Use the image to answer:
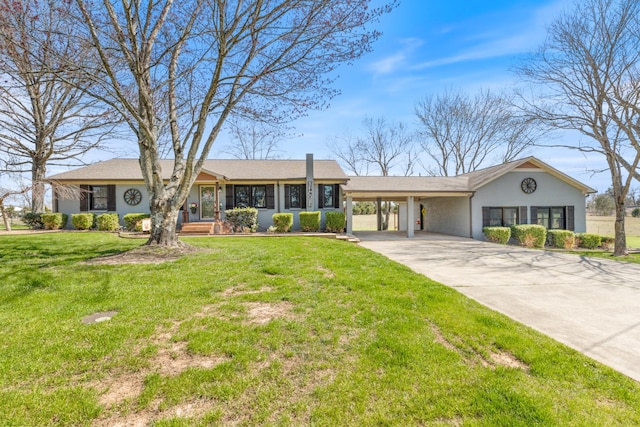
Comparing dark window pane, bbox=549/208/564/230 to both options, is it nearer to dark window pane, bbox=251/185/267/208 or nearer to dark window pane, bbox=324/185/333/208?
dark window pane, bbox=324/185/333/208

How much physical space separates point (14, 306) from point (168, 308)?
6.60 feet

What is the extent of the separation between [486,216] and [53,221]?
73.6ft

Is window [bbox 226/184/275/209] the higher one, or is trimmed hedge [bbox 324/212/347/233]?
window [bbox 226/184/275/209]

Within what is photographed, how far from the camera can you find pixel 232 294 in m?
4.61

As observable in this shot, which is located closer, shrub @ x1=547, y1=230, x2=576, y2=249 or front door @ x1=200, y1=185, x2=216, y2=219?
shrub @ x1=547, y1=230, x2=576, y2=249

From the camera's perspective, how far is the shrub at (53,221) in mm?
14555

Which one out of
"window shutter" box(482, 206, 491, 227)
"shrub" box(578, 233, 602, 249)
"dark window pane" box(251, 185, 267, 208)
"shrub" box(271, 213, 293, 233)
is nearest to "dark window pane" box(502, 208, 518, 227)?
"window shutter" box(482, 206, 491, 227)

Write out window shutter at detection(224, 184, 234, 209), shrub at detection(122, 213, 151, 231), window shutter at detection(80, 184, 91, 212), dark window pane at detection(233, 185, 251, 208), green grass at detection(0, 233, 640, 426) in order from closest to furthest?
green grass at detection(0, 233, 640, 426)
shrub at detection(122, 213, 151, 231)
window shutter at detection(80, 184, 91, 212)
window shutter at detection(224, 184, 234, 209)
dark window pane at detection(233, 185, 251, 208)

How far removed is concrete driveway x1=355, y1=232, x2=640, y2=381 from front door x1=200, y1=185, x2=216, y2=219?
35.6 feet

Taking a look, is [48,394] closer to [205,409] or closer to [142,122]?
[205,409]

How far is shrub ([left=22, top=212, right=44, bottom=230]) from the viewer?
14742 mm

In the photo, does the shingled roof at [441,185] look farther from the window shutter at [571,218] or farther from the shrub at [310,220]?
the shrub at [310,220]

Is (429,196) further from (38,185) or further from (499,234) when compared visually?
(38,185)

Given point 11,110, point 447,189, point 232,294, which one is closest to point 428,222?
point 447,189
